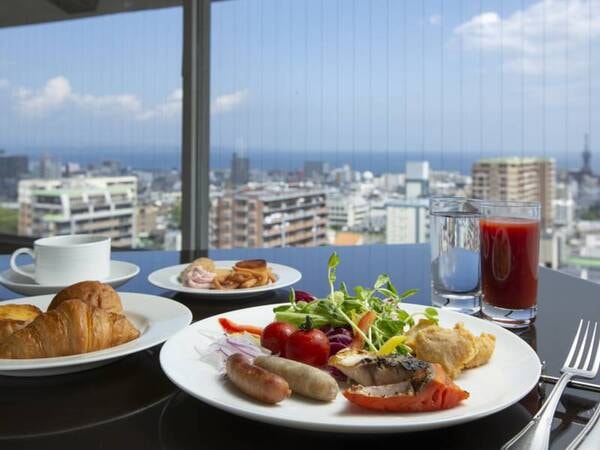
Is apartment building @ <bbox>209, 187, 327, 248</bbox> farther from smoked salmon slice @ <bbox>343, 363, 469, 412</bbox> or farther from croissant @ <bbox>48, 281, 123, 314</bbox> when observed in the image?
smoked salmon slice @ <bbox>343, 363, 469, 412</bbox>

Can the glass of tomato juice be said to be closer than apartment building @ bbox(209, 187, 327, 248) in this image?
Yes

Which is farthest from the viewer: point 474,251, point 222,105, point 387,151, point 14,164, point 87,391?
point 14,164

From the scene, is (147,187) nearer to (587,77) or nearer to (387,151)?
Answer: (387,151)

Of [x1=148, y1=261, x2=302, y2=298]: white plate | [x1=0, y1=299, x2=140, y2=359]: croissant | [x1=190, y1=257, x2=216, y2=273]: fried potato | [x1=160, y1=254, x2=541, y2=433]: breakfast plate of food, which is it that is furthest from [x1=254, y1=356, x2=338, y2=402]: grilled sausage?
[x1=190, y1=257, x2=216, y2=273]: fried potato

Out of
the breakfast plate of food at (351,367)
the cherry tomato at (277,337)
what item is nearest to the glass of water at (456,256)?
the breakfast plate of food at (351,367)

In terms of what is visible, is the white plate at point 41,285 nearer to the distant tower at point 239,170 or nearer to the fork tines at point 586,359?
the fork tines at point 586,359

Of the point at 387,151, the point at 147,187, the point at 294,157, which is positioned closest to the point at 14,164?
the point at 147,187
